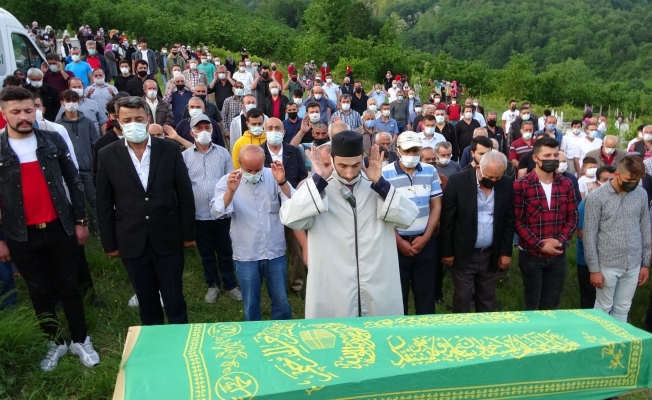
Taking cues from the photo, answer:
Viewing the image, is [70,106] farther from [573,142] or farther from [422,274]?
[573,142]

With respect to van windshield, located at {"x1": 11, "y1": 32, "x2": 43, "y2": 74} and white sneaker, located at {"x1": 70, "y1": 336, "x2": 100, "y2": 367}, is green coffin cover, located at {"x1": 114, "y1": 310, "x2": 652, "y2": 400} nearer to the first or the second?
white sneaker, located at {"x1": 70, "y1": 336, "x2": 100, "y2": 367}

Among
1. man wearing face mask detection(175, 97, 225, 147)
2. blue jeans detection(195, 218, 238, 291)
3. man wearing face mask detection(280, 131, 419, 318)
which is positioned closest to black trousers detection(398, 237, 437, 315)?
man wearing face mask detection(280, 131, 419, 318)

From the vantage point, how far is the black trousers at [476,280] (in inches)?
192

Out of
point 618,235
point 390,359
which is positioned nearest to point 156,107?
point 618,235

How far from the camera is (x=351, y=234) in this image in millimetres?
3471

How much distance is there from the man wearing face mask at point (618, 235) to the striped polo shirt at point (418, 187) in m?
1.52

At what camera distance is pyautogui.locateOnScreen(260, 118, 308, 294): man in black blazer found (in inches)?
237

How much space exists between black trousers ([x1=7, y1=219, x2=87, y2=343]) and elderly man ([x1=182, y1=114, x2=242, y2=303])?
1.60 meters

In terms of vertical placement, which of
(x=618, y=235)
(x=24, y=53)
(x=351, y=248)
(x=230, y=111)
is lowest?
(x=618, y=235)

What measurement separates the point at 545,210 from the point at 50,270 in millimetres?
4239

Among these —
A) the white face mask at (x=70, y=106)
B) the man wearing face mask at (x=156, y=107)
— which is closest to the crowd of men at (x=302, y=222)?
the white face mask at (x=70, y=106)

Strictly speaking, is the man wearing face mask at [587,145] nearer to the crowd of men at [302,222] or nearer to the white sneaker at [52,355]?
the crowd of men at [302,222]

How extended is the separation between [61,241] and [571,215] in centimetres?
435

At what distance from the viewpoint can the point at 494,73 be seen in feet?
146
